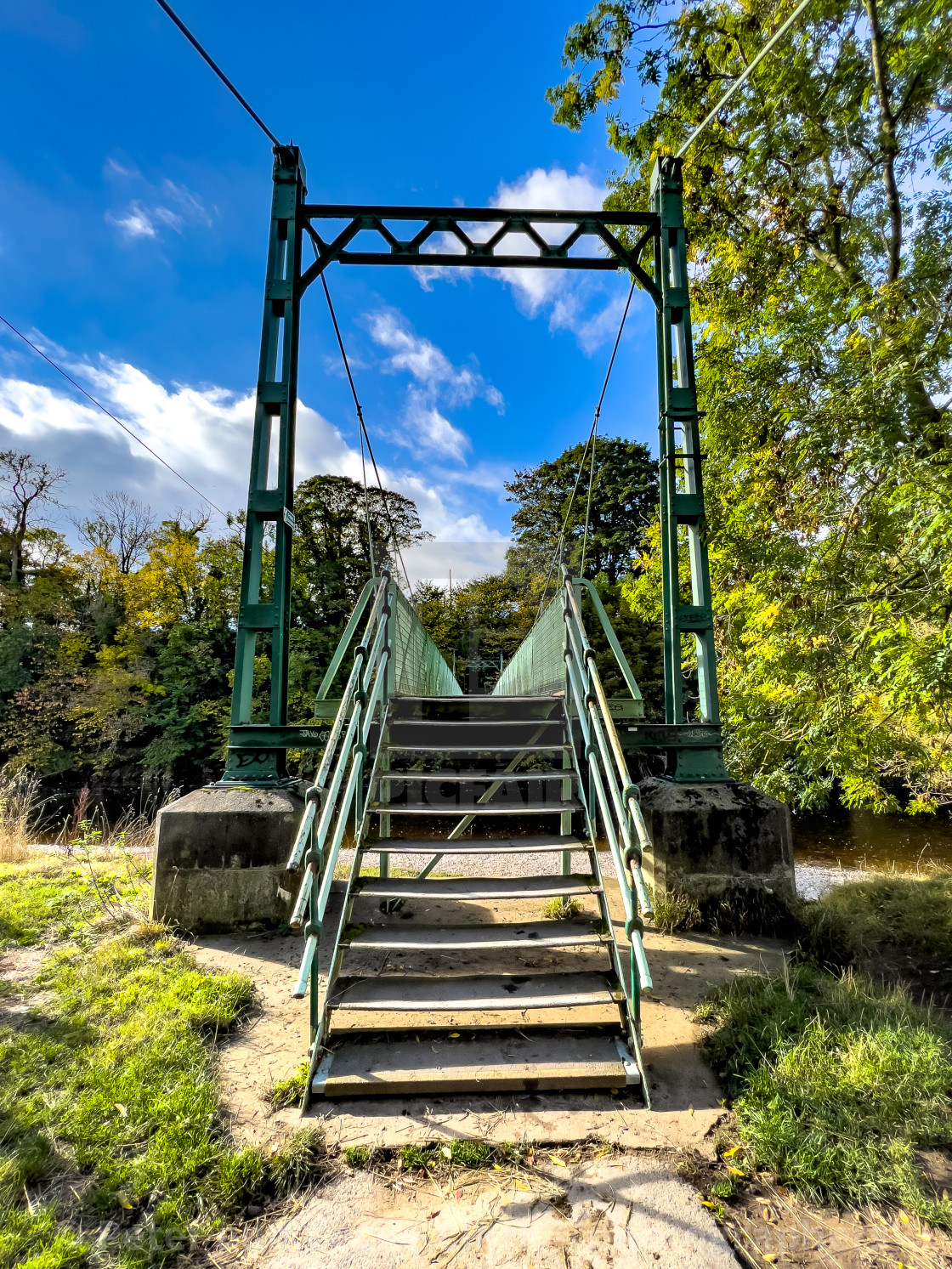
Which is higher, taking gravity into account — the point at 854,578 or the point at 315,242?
the point at 315,242

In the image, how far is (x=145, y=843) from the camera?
9477mm

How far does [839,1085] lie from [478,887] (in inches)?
64.5

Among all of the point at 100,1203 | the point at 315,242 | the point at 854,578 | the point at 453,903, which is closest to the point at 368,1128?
the point at 100,1203

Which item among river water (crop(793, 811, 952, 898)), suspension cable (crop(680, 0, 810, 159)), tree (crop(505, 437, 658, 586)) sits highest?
tree (crop(505, 437, 658, 586))

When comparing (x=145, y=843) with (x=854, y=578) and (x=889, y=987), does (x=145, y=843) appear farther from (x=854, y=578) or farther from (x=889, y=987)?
(x=854, y=578)

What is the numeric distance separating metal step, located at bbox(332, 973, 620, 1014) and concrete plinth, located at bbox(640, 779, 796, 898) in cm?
134

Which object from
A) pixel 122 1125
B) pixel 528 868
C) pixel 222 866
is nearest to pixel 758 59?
pixel 222 866

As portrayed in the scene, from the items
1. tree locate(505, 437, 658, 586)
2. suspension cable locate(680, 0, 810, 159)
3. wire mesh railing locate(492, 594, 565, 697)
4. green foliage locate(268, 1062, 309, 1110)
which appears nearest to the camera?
green foliage locate(268, 1062, 309, 1110)

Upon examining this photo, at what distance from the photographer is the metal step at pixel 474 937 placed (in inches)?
111

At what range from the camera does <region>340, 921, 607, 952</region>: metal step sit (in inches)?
111

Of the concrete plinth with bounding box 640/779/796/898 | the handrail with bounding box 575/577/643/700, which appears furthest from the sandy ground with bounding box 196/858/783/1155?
the handrail with bounding box 575/577/643/700

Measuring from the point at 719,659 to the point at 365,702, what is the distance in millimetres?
6378

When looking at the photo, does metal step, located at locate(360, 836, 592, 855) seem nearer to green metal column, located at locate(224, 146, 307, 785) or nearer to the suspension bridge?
the suspension bridge

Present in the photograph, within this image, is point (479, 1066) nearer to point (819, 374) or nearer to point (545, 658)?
point (545, 658)
